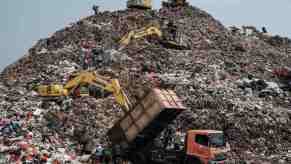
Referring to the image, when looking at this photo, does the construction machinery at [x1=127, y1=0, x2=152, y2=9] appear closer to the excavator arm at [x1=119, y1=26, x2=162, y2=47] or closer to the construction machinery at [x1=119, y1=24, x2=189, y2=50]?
the construction machinery at [x1=119, y1=24, x2=189, y2=50]

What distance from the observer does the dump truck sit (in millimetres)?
12477

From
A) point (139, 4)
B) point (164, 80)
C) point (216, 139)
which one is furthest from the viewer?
point (139, 4)

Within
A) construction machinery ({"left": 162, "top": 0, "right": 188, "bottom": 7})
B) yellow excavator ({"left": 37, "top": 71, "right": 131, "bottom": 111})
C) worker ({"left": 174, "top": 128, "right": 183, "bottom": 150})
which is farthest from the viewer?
construction machinery ({"left": 162, "top": 0, "right": 188, "bottom": 7})

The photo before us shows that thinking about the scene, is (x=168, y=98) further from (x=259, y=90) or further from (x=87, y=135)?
(x=259, y=90)

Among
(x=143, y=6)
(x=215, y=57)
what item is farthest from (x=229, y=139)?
(x=143, y=6)

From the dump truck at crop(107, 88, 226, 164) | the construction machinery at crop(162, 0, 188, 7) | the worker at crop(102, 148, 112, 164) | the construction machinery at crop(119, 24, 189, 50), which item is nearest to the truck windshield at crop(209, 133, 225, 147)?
the dump truck at crop(107, 88, 226, 164)

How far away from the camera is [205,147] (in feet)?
40.7

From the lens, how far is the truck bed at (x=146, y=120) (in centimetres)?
1278

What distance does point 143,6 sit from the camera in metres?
30.9

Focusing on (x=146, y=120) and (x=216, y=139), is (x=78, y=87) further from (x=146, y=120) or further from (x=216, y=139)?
(x=216, y=139)

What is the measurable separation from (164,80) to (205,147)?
7.67 metres

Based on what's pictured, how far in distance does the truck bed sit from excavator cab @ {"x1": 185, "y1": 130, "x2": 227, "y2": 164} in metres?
0.85

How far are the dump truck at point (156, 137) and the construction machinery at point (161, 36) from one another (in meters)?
10.8

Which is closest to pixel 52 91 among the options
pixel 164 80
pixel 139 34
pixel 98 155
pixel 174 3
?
pixel 164 80
